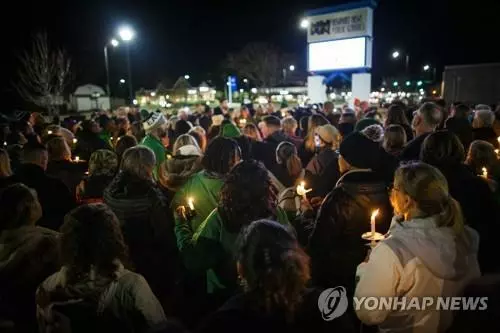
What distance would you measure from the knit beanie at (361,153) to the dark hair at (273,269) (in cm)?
158

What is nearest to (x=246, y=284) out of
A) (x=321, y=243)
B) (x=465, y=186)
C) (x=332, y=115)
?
(x=321, y=243)

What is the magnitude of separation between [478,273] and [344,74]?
25.2 m

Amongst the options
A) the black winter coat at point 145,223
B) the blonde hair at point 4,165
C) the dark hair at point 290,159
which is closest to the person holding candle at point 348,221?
the black winter coat at point 145,223

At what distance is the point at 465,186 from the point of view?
3.82 meters

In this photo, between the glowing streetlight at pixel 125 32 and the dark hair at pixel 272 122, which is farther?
the glowing streetlight at pixel 125 32

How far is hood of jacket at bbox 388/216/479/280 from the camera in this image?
8.23 feet

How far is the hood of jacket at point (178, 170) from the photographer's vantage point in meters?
5.25

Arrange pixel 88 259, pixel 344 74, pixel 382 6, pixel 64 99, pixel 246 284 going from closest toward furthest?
pixel 246 284 → pixel 88 259 → pixel 344 74 → pixel 64 99 → pixel 382 6

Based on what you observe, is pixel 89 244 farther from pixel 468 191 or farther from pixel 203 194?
pixel 468 191

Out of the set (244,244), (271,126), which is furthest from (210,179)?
(271,126)

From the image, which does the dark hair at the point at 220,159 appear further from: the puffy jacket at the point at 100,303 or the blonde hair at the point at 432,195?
the blonde hair at the point at 432,195

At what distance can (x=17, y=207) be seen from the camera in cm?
330

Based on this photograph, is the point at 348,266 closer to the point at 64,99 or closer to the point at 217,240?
the point at 217,240

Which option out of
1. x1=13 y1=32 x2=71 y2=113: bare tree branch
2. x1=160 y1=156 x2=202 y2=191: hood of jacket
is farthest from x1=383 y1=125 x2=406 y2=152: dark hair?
x1=13 y1=32 x2=71 y2=113: bare tree branch
